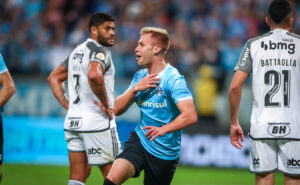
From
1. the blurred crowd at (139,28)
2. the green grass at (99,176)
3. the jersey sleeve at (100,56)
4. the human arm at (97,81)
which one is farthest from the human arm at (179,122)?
the blurred crowd at (139,28)

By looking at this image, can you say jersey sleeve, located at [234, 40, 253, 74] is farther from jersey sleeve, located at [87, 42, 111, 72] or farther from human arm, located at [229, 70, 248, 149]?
jersey sleeve, located at [87, 42, 111, 72]

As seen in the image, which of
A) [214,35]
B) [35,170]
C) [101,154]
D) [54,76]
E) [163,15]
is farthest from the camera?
[163,15]

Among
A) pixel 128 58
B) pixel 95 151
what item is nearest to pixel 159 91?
pixel 95 151

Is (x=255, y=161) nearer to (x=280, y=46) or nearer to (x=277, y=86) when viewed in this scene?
(x=277, y=86)

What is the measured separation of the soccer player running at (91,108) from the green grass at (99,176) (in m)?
3.19

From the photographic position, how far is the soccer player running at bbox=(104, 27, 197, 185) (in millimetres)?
5637

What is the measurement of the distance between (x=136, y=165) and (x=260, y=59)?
1595 millimetres

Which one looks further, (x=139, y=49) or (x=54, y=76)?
(x=54, y=76)

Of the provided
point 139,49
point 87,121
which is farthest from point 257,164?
point 87,121

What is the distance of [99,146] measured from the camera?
21.6 ft

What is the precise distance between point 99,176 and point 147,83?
5427 mm

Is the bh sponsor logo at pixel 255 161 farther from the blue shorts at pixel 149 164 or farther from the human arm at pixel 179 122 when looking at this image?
the blue shorts at pixel 149 164

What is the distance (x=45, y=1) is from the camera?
52.9 feet

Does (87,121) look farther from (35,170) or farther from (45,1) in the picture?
(45,1)
